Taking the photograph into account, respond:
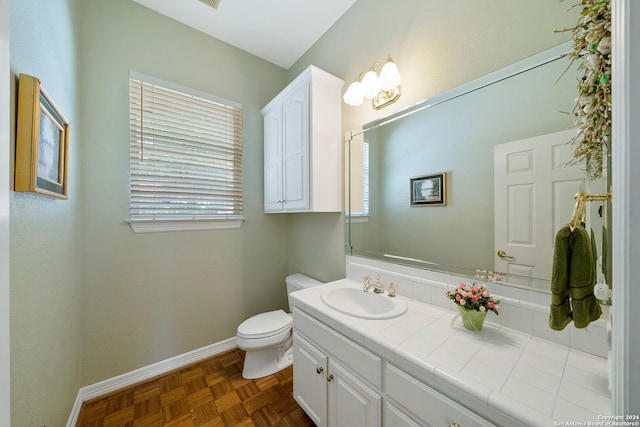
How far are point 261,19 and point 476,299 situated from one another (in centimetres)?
233

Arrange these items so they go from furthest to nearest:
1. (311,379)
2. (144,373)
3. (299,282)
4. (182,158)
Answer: (299,282) < (182,158) < (144,373) < (311,379)

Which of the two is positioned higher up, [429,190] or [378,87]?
[378,87]

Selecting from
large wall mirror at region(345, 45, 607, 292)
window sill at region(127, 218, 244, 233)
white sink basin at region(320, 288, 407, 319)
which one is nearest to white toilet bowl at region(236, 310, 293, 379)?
white sink basin at region(320, 288, 407, 319)

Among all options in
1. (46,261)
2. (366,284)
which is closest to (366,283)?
(366,284)

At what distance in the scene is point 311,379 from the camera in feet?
4.00

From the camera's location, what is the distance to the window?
5.47 feet

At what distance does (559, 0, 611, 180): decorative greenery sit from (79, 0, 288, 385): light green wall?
206 centimetres

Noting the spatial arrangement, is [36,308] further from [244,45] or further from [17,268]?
[244,45]

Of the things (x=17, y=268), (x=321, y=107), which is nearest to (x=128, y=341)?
(x=17, y=268)

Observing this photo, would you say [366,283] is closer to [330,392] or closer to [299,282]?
[330,392]

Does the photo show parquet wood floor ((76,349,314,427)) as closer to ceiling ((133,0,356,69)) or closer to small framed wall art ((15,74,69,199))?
small framed wall art ((15,74,69,199))

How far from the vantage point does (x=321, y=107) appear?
5.41 feet

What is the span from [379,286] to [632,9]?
4.32 feet

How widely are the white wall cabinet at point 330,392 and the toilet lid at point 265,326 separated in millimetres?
411
